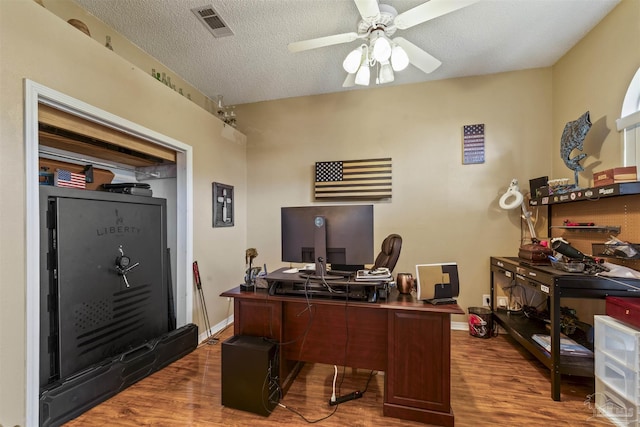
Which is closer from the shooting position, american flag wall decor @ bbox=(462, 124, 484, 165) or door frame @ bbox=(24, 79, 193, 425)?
door frame @ bbox=(24, 79, 193, 425)

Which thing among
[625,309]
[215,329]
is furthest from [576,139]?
[215,329]

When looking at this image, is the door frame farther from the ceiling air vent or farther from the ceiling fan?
the ceiling fan

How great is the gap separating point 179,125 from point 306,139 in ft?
5.35

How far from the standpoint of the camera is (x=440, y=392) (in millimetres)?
1677

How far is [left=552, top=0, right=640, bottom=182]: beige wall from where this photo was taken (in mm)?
2102

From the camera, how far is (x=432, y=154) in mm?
3357

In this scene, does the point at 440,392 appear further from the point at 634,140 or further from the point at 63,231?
the point at 63,231

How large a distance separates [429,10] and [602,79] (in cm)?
196

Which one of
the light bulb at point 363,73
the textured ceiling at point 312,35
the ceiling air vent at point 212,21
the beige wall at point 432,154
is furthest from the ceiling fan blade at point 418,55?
the ceiling air vent at point 212,21

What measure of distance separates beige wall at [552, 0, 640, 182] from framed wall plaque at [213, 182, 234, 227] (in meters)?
3.89

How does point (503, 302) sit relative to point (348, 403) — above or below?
above

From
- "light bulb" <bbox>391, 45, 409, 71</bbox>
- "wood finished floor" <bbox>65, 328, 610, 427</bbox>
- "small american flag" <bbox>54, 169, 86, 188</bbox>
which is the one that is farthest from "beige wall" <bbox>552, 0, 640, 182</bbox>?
"small american flag" <bbox>54, 169, 86, 188</bbox>

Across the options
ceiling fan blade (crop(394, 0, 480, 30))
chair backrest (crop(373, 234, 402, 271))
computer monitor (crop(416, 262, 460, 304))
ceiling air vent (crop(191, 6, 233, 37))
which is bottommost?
computer monitor (crop(416, 262, 460, 304))

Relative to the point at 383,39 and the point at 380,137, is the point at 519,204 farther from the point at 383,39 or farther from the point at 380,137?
Answer: the point at 383,39
